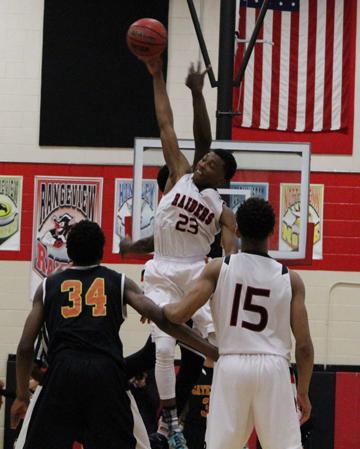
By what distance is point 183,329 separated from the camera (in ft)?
18.6

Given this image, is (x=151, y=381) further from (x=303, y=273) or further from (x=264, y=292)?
(x=264, y=292)

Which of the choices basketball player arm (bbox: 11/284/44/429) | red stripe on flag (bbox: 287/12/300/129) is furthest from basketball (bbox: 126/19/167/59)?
red stripe on flag (bbox: 287/12/300/129)

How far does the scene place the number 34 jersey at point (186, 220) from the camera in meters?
6.78

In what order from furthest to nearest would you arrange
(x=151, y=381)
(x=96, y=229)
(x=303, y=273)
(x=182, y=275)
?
(x=303, y=273) < (x=151, y=381) < (x=182, y=275) < (x=96, y=229)

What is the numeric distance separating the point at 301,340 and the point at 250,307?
353 millimetres

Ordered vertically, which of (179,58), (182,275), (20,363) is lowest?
(20,363)

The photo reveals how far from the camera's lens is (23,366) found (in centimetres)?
575

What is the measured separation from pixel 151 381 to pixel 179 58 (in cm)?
411

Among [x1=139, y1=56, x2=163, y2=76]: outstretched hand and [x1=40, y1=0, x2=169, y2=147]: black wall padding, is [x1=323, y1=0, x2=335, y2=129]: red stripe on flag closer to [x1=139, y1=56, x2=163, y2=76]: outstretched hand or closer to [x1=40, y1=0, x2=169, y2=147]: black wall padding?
[x1=40, y1=0, x2=169, y2=147]: black wall padding

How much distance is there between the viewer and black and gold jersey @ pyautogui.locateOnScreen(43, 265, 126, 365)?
5.64 meters

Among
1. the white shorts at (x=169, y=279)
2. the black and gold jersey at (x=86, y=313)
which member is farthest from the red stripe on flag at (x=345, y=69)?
the black and gold jersey at (x=86, y=313)

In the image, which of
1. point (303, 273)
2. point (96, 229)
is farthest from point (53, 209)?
point (96, 229)

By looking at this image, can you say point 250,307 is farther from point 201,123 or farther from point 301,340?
point 201,123

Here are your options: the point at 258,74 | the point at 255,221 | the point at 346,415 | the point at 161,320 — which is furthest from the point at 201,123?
the point at 346,415
